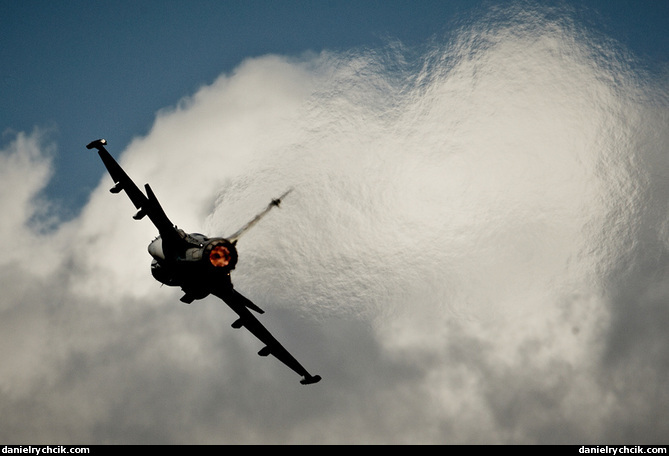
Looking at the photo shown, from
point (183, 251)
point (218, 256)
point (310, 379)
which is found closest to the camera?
point (218, 256)

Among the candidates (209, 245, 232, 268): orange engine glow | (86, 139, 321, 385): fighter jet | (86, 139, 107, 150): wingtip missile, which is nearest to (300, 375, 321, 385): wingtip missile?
(86, 139, 321, 385): fighter jet

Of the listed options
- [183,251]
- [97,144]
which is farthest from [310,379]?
[97,144]

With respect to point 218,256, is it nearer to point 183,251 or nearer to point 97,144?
point 183,251

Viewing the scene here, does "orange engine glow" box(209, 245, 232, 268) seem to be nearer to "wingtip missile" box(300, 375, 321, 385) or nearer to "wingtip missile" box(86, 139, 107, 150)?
"wingtip missile" box(86, 139, 107, 150)

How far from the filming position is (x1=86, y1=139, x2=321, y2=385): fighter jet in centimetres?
1892

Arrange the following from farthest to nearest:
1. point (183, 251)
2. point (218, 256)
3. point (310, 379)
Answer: point (310, 379) → point (183, 251) → point (218, 256)

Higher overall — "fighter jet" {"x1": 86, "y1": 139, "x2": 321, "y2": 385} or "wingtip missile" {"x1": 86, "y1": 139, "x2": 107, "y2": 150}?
"wingtip missile" {"x1": 86, "y1": 139, "x2": 107, "y2": 150}

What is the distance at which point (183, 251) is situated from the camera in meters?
21.0

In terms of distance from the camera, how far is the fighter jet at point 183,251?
18.9 meters

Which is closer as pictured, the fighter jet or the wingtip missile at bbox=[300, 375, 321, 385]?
the fighter jet

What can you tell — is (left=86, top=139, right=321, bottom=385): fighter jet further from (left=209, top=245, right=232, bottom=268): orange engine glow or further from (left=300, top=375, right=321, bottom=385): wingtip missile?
(left=300, top=375, right=321, bottom=385): wingtip missile

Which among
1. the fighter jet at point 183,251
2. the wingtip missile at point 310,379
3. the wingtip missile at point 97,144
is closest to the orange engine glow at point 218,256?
the fighter jet at point 183,251

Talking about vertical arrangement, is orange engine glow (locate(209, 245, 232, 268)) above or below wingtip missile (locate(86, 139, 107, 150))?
below
